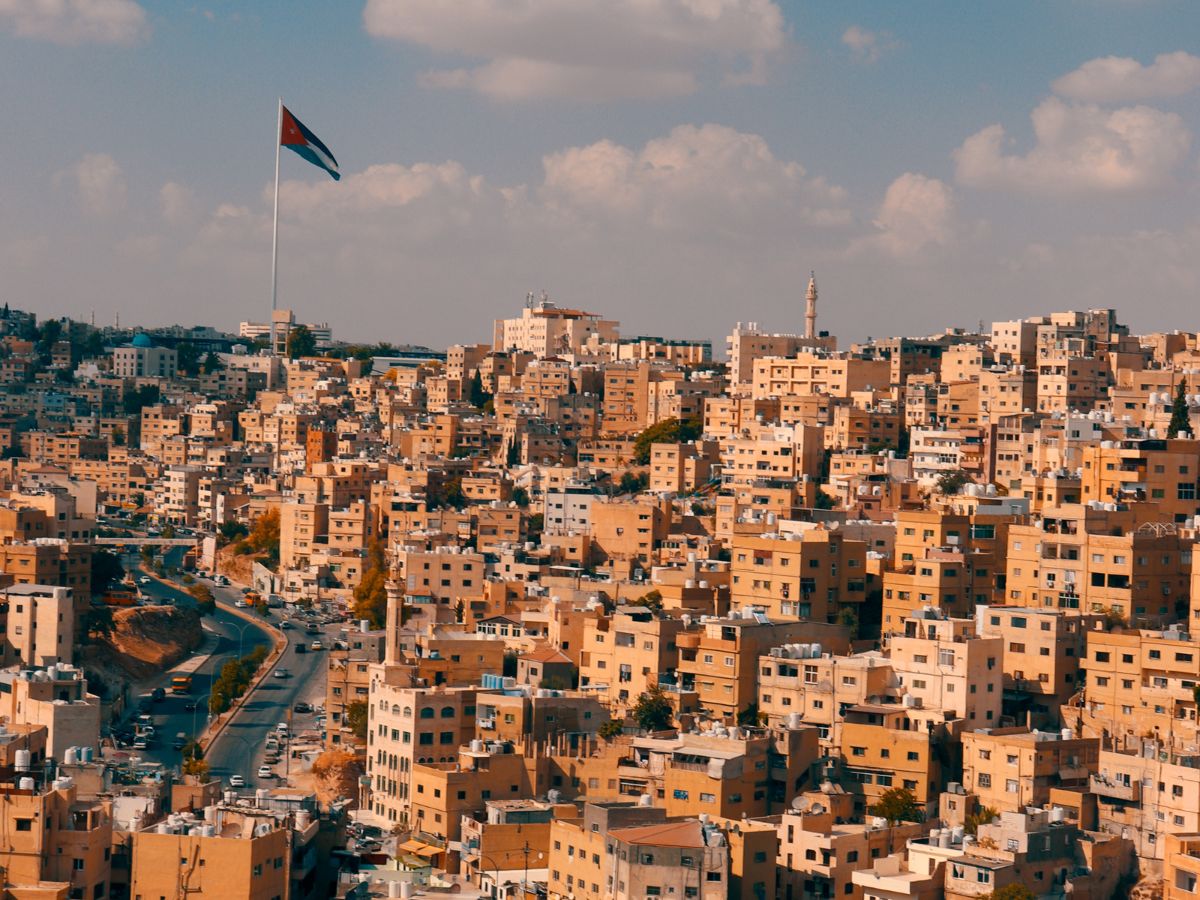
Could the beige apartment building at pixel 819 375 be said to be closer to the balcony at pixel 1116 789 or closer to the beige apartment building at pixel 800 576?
the beige apartment building at pixel 800 576

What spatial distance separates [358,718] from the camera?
120 ft

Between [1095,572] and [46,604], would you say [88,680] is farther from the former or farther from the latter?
[1095,572]

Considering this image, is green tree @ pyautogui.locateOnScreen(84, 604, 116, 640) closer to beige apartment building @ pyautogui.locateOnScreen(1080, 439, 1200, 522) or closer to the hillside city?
the hillside city

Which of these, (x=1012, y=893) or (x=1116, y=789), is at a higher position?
(x=1116, y=789)

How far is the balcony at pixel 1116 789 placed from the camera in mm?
29719

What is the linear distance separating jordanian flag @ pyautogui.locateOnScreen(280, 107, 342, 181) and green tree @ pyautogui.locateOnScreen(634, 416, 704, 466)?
47.3 ft

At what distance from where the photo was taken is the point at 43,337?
91812mm

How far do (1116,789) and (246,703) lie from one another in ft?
55.9

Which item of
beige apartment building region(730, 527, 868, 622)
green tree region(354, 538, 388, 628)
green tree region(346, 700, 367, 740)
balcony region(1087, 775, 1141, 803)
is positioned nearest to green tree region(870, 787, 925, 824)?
balcony region(1087, 775, 1141, 803)

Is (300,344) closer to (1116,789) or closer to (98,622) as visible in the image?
(98,622)

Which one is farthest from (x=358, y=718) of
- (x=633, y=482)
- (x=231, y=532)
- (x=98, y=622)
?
(x=231, y=532)

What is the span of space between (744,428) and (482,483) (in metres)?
5.92

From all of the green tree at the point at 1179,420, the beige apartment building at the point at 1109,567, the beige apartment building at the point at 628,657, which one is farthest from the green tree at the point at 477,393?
the beige apartment building at the point at 1109,567

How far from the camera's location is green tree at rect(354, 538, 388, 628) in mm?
46781
